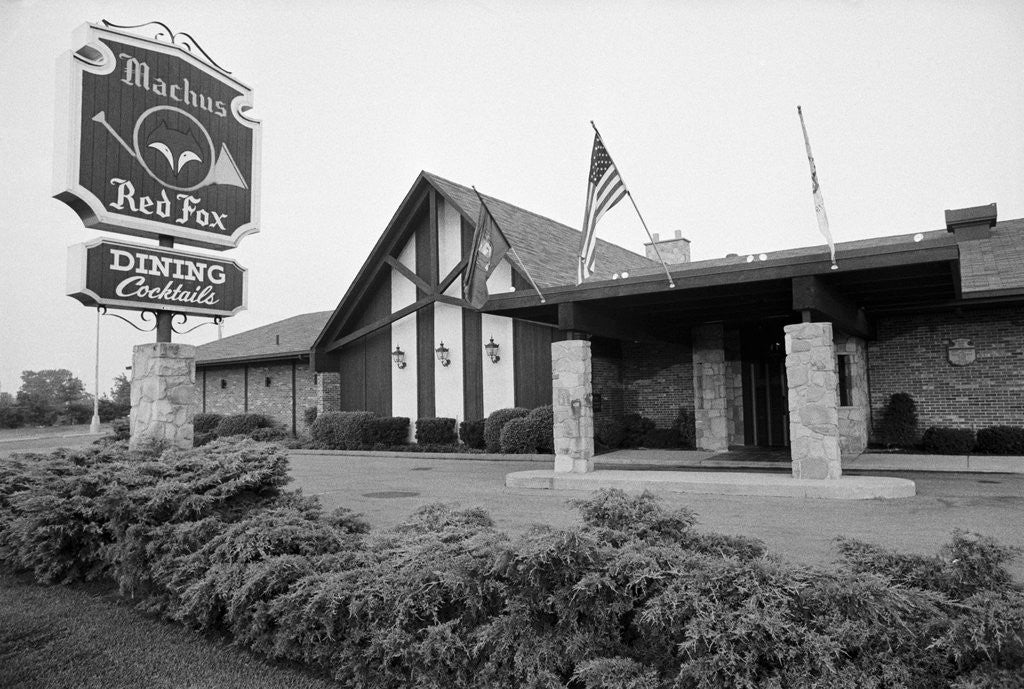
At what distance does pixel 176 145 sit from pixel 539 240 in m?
12.6

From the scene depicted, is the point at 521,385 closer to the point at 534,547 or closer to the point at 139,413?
the point at 139,413

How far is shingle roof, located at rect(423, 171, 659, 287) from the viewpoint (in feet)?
59.4

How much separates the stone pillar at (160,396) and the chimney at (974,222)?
1788 cm

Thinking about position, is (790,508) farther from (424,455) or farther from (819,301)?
(424,455)

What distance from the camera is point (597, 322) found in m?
12.4

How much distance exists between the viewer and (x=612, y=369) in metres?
18.5

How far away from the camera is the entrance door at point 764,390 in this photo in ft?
57.6

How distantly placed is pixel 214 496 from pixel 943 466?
12.2m

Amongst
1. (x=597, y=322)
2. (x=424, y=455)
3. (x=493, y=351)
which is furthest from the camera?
(x=493, y=351)

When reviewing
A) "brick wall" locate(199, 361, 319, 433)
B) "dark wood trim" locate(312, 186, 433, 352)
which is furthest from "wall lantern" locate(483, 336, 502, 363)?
"brick wall" locate(199, 361, 319, 433)

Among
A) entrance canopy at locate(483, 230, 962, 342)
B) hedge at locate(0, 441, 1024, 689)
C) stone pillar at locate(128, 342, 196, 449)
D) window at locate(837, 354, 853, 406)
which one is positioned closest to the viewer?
hedge at locate(0, 441, 1024, 689)

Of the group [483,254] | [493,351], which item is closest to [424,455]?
[493,351]

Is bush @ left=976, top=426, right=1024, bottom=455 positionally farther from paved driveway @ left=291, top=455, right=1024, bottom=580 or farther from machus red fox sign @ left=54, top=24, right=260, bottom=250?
machus red fox sign @ left=54, top=24, right=260, bottom=250

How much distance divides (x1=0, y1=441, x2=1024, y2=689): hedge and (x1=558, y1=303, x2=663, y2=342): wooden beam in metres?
6.69
